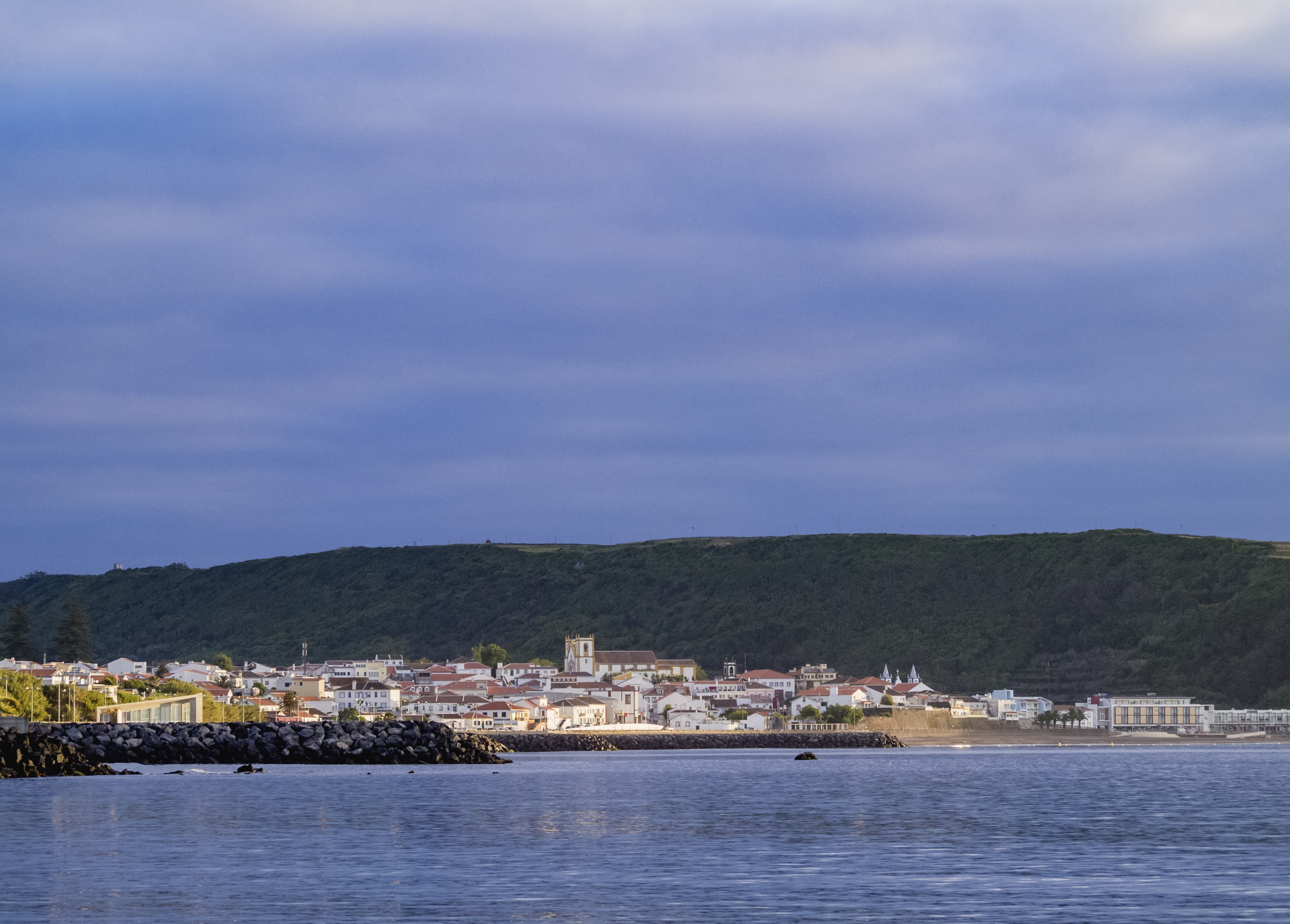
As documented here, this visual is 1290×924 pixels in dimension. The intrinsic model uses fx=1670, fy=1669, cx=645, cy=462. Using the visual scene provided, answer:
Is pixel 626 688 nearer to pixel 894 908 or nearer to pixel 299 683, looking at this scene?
pixel 299 683

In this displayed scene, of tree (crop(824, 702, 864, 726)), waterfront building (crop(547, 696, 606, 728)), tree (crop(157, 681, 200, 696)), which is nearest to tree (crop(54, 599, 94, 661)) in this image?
tree (crop(157, 681, 200, 696))

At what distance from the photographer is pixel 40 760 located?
58344 mm

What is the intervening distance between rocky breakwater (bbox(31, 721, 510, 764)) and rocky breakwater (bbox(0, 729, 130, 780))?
6.24 meters

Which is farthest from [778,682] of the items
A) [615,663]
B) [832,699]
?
[615,663]

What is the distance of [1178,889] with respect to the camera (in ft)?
78.6

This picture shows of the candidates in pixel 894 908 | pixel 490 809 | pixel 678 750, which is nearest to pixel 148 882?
pixel 894 908

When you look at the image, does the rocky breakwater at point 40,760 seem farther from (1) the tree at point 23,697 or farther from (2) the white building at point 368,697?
(2) the white building at point 368,697

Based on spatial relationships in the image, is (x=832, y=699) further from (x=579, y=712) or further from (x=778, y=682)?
(x=579, y=712)

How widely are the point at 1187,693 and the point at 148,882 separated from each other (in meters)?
169

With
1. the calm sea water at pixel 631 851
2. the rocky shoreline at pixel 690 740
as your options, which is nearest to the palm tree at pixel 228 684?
the rocky shoreline at pixel 690 740

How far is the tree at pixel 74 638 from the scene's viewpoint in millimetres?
145875

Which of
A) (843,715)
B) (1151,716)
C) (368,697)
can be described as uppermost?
(368,697)

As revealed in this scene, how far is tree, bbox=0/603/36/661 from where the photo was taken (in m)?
142

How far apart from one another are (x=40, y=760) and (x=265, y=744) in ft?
52.4
